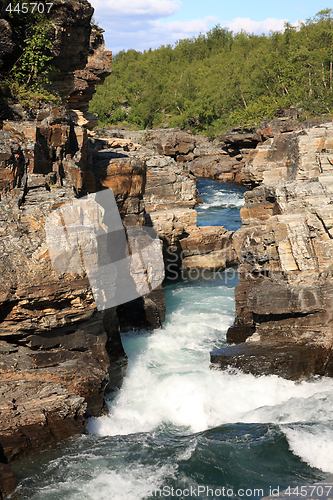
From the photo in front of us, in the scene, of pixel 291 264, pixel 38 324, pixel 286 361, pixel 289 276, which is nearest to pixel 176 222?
pixel 291 264

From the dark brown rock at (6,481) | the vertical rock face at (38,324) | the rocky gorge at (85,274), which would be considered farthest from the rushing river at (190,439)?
the vertical rock face at (38,324)

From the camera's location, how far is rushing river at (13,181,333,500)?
20.9ft

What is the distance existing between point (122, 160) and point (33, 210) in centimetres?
624

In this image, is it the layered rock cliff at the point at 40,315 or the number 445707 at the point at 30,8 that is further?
the number 445707 at the point at 30,8

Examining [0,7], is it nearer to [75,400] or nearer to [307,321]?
[75,400]

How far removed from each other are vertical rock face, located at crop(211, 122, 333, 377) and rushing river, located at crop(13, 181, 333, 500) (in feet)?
3.24

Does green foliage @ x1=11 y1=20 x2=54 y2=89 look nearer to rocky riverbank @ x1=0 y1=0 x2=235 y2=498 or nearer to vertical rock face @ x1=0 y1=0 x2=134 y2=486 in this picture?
rocky riverbank @ x1=0 y1=0 x2=235 y2=498

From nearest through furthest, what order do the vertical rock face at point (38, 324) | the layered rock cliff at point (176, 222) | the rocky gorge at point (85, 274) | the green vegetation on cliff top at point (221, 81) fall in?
the vertical rock face at point (38, 324) → the rocky gorge at point (85, 274) → the layered rock cliff at point (176, 222) → the green vegetation on cliff top at point (221, 81)

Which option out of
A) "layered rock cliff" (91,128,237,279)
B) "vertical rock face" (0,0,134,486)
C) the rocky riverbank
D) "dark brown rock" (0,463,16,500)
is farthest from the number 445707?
"dark brown rock" (0,463,16,500)

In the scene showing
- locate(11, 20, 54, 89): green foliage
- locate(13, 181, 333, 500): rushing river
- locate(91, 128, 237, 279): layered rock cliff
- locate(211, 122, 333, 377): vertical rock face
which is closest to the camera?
locate(13, 181, 333, 500): rushing river

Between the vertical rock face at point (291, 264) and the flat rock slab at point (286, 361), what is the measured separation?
0.08 ft

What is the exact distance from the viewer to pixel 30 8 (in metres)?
10.1

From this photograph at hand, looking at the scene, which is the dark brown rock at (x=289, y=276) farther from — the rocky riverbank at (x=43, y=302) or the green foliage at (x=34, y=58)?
the green foliage at (x=34, y=58)

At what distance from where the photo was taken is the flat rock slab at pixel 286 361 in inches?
381
